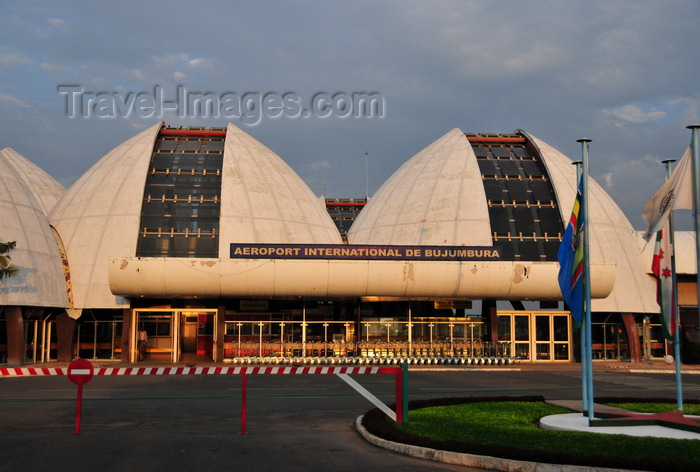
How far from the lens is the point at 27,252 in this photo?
33.6 m

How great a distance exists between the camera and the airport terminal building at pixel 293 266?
34.4 metres

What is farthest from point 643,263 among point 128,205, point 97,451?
point 97,451

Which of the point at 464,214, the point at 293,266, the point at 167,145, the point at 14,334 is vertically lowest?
the point at 14,334

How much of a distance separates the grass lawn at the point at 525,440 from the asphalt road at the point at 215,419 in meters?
0.61

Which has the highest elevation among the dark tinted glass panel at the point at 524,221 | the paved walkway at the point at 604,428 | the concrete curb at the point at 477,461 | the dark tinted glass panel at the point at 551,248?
the dark tinted glass panel at the point at 524,221

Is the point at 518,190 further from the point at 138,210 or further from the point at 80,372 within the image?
the point at 80,372

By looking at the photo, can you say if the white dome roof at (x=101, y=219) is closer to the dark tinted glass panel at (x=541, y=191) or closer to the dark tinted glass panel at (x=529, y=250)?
the dark tinted glass panel at (x=529, y=250)

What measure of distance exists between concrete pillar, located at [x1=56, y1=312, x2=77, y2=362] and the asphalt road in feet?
27.7

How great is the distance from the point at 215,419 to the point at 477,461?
22.4 feet

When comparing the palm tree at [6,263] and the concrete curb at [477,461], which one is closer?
the concrete curb at [477,461]

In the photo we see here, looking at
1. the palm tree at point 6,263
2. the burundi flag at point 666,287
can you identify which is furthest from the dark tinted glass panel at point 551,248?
the palm tree at point 6,263

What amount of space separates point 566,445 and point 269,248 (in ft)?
81.1

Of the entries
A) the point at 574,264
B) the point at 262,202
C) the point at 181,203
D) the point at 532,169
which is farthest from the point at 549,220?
the point at 574,264

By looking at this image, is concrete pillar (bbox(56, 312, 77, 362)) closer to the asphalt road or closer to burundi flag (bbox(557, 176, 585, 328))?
the asphalt road
